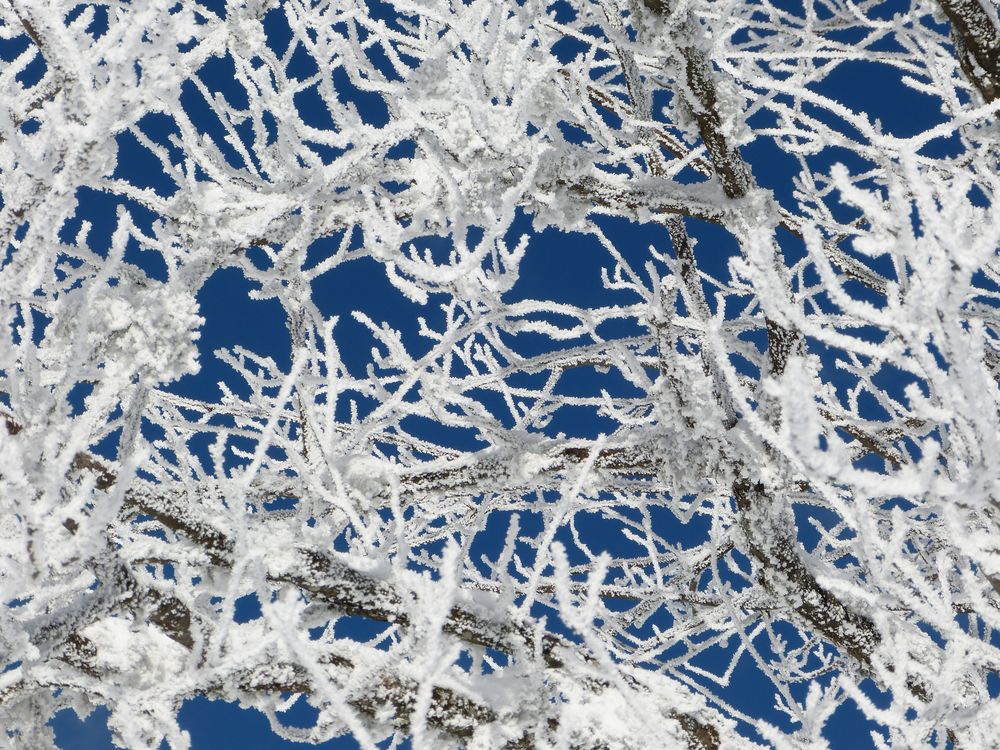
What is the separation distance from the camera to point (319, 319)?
307 cm

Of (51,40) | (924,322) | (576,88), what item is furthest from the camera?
(576,88)

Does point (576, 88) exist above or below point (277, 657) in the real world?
above

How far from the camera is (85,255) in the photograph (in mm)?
2389

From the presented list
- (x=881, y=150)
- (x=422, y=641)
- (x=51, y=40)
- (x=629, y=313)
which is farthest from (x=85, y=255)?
(x=881, y=150)

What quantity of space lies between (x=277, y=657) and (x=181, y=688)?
26 centimetres

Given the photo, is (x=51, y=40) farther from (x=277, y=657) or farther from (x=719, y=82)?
(x=719, y=82)

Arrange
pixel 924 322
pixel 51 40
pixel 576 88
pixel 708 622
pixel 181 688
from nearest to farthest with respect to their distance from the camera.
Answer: pixel 924 322
pixel 51 40
pixel 181 688
pixel 576 88
pixel 708 622

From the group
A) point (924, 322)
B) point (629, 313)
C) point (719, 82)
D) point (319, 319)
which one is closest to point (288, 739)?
point (319, 319)

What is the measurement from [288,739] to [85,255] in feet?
5.56

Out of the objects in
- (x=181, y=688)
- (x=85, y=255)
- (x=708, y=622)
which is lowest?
(x=708, y=622)

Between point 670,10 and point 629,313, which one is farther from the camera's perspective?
point 629,313

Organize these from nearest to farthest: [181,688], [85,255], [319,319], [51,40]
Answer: [51,40] → [181,688] → [85,255] → [319,319]

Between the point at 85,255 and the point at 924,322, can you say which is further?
the point at 85,255

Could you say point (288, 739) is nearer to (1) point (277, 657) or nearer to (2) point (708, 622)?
(1) point (277, 657)
